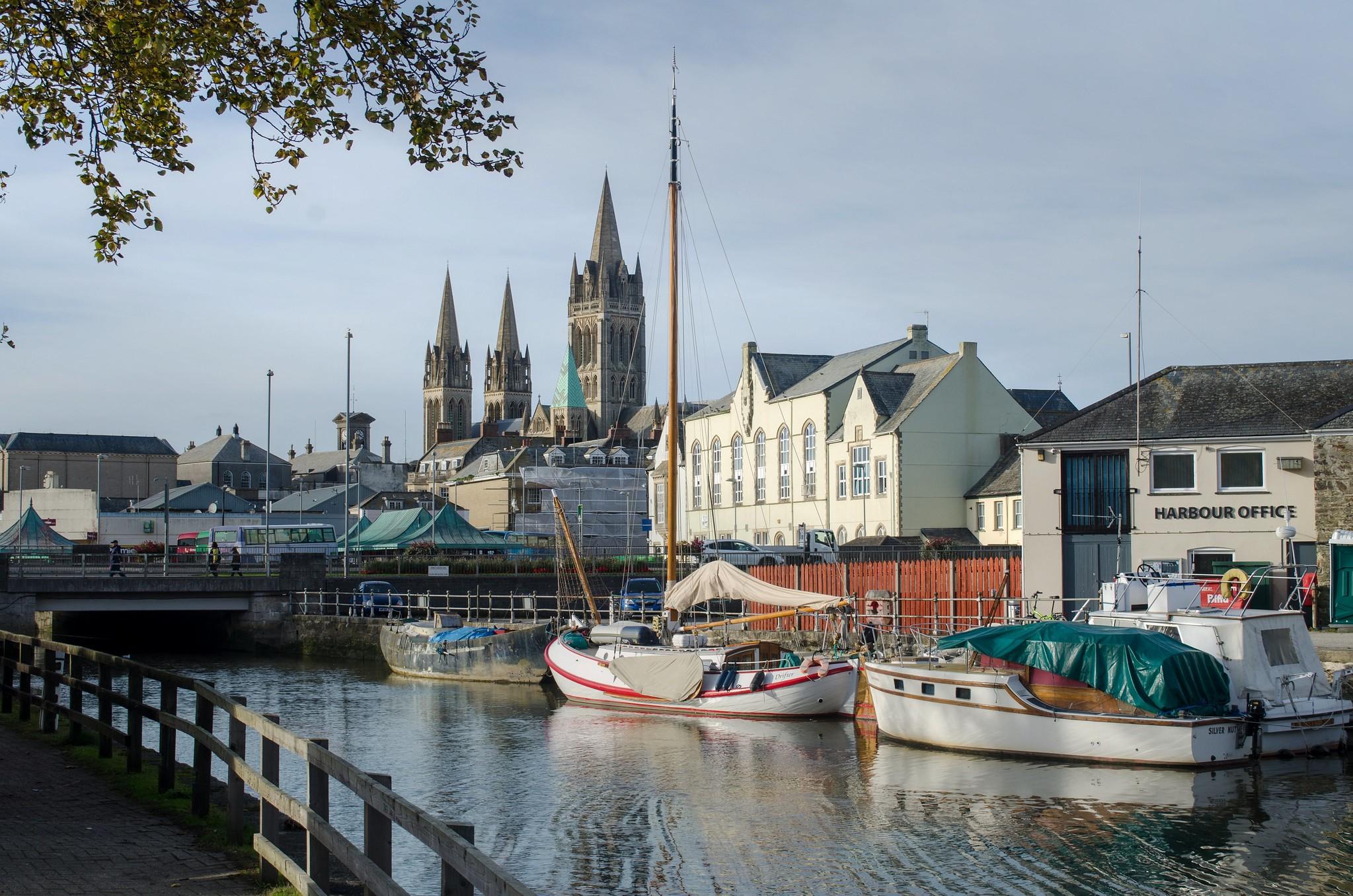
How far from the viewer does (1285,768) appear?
939 inches

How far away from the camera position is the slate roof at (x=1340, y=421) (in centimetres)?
3384

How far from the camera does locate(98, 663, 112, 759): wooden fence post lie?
15.0m

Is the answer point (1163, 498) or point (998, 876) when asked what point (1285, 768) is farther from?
point (1163, 498)

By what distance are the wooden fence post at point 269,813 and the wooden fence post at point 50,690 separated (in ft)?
28.1

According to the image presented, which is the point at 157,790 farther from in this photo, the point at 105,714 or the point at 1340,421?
the point at 1340,421

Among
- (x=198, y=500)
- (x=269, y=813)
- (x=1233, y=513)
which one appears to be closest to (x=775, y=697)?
(x=1233, y=513)

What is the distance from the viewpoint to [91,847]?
11039 mm

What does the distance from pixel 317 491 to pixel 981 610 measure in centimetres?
8256

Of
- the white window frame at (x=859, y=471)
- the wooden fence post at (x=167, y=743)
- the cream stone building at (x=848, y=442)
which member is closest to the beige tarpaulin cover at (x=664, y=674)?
the wooden fence post at (x=167, y=743)

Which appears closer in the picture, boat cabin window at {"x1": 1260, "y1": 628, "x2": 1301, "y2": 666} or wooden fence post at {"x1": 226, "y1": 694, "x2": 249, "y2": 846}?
wooden fence post at {"x1": 226, "y1": 694, "x2": 249, "y2": 846}

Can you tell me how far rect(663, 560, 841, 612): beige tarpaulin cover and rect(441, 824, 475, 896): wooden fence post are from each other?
26604 millimetres

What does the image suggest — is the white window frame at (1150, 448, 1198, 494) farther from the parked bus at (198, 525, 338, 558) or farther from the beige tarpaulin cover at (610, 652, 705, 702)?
the parked bus at (198, 525, 338, 558)

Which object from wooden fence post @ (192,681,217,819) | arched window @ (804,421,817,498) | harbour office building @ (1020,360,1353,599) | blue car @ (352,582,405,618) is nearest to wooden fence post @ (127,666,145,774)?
wooden fence post @ (192,681,217,819)

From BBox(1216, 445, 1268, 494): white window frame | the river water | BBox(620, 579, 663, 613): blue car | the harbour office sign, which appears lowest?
the river water
